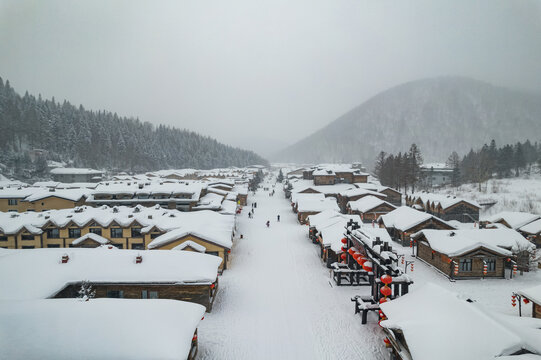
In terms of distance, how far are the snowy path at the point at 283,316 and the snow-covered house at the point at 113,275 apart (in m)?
2.21

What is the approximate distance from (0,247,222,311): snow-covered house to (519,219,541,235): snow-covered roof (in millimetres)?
35145

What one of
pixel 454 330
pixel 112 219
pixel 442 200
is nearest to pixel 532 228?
pixel 442 200

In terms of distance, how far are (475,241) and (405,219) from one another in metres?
10.6

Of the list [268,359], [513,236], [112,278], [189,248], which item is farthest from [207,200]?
[513,236]

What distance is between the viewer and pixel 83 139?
9688 centimetres

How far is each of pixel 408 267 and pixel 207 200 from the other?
28350mm

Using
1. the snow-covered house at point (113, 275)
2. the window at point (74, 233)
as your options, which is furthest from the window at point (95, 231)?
the snow-covered house at point (113, 275)

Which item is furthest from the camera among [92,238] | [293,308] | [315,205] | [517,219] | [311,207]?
[315,205]

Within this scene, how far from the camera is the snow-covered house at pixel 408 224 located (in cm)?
3147

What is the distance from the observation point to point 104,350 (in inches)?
356

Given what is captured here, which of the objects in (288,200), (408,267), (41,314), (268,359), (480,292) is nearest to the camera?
(41,314)

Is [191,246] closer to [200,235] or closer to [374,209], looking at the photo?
[200,235]

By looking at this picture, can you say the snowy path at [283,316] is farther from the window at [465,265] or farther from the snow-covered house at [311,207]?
the snow-covered house at [311,207]

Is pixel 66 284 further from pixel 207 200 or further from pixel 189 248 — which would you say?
pixel 207 200
